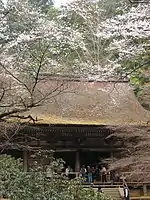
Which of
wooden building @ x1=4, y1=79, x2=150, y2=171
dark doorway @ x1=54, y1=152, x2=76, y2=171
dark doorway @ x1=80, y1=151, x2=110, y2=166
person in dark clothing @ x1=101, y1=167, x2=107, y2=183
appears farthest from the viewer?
dark doorway @ x1=80, y1=151, x2=110, y2=166

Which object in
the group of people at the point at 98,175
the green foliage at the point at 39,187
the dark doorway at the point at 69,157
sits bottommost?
the green foliage at the point at 39,187

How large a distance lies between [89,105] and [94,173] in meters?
2.91

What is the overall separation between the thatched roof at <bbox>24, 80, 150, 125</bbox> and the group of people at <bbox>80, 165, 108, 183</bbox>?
1.99 metres

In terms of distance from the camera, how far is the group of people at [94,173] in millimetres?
17078

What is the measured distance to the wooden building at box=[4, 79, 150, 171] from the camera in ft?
54.3

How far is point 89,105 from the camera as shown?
18.7m

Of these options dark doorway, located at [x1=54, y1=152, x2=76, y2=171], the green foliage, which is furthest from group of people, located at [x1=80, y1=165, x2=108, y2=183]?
the green foliage

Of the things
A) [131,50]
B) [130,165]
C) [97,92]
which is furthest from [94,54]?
[131,50]

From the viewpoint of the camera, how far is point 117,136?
53.7 ft

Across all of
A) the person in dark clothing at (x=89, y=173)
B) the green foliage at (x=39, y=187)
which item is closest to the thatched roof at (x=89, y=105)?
the person in dark clothing at (x=89, y=173)

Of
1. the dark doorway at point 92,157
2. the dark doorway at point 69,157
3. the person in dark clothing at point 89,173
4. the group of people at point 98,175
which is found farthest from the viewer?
the dark doorway at point 92,157

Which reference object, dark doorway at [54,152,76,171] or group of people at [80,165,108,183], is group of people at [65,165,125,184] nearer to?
group of people at [80,165,108,183]

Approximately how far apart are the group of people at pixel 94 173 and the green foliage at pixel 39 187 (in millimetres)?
6744

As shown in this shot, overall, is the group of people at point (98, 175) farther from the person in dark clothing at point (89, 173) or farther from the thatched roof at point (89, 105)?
the thatched roof at point (89, 105)
